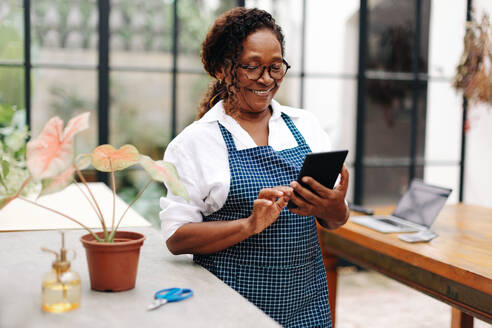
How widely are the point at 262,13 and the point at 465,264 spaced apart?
3.69 feet

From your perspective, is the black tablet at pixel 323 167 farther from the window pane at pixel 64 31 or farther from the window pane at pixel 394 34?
the window pane at pixel 394 34

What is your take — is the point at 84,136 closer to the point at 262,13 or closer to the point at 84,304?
the point at 262,13

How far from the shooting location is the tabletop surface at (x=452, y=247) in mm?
1866

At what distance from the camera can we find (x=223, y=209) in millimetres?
1579

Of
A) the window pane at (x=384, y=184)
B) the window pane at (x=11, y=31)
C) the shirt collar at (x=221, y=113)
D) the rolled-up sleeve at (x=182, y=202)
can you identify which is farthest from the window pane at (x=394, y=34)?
the rolled-up sleeve at (x=182, y=202)

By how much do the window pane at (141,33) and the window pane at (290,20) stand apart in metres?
0.74

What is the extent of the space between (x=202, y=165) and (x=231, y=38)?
386 mm

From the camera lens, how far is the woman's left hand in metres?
1.48

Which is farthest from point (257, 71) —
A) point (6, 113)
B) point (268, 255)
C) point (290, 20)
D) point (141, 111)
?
point (290, 20)

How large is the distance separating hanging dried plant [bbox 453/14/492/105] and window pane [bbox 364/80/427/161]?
1.98 ft

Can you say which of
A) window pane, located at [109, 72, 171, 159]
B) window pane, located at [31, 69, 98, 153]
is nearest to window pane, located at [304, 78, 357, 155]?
window pane, located at [109, 72, 171, 159]

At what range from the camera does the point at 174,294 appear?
4.03 ft

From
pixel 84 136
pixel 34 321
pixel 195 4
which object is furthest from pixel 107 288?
pixel 195 4

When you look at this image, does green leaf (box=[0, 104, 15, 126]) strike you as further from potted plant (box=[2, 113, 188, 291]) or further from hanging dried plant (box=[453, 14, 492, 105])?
hanging dried plant (box=[453, 14, 492, 105])
